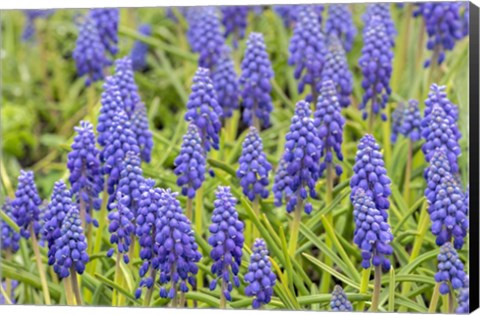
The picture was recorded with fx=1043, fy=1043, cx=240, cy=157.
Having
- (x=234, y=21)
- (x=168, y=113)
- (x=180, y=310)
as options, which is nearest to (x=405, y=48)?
(x=234, y=21)

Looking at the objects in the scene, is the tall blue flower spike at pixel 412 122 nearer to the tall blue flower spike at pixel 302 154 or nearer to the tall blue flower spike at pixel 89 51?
the tall blue flower spike at pixel 302 154

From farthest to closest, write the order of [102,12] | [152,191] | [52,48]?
[52,48] → [102,12] → [152,191]

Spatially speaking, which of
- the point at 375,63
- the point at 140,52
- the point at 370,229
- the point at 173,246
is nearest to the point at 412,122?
the point at 375,63

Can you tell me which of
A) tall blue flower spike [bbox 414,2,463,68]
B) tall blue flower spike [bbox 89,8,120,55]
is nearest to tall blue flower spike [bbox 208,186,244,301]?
tall blue flower spike [bbox 414,2,463,68]

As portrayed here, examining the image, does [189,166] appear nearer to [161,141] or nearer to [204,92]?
[204,92]

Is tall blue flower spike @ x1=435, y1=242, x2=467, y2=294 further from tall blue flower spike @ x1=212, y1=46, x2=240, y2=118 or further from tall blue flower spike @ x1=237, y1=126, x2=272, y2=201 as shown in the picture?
tall blue flower spike @ x1=212, y1=46, x2=240, y2=118

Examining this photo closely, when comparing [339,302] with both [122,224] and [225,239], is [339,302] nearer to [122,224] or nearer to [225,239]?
[225,239]

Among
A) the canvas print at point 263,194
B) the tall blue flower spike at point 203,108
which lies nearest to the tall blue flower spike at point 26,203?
the canvas print at point 263,194
